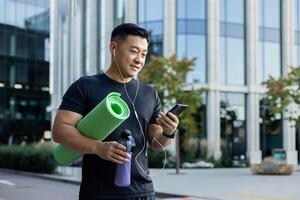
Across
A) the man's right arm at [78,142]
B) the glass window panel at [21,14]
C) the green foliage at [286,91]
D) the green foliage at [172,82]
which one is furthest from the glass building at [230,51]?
the man's right arm at [78,142]

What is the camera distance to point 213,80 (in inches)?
1453

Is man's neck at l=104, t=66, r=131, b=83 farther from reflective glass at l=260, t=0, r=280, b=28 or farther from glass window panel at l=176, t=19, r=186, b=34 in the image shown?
reflective glass at l=260, t=0, r=280, b=28

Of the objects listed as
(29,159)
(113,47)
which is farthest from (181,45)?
(113,47)

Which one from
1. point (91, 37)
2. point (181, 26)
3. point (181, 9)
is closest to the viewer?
point (181, 26)

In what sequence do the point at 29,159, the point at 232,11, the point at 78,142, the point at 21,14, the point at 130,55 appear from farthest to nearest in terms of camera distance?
the point at 21,14, the point at 232,11, the point at 29,159, the point at 130,55, the point at 78,142

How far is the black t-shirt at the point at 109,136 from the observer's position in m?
2.81

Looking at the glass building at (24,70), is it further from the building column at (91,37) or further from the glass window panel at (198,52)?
the glass window panel at (198,52)

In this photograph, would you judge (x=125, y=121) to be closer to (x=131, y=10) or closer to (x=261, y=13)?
(x=131, y=10)

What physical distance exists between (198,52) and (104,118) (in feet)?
114

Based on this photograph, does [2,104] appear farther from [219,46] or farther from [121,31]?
[121,31]

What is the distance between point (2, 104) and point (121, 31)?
58663mm

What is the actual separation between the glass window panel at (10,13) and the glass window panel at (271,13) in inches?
1214

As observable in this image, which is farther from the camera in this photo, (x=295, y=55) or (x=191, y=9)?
(x=295, y=55)

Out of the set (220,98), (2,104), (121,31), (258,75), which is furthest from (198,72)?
(121,31)
